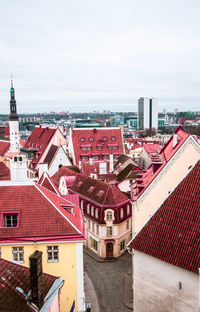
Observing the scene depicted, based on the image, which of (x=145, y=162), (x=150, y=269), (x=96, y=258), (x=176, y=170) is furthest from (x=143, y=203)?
(x=145, y=162)

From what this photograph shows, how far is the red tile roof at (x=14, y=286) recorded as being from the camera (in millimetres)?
12781

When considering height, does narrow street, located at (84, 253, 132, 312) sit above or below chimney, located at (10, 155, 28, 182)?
below

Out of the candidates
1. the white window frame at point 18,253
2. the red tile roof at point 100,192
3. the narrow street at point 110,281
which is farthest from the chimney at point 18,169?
the red tile roof at point 100,192

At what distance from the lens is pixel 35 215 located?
2238 centimetres

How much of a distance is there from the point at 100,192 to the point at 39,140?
124 ft

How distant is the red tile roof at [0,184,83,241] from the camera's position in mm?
21672

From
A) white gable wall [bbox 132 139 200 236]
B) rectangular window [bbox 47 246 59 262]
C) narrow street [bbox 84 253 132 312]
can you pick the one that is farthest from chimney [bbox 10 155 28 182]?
narrow street [bbox 84 253 132 312]

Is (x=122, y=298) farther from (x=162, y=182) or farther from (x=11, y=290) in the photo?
(x=11, y=290)

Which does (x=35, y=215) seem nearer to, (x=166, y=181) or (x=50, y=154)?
(x=166, y=181)

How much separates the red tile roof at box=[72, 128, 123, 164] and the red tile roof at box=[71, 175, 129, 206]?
23.4m

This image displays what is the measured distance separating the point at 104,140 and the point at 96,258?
36.2m

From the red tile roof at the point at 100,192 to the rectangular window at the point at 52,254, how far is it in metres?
14.7

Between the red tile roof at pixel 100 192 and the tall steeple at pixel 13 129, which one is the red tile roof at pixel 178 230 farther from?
the tall steeple at pixel 13 129

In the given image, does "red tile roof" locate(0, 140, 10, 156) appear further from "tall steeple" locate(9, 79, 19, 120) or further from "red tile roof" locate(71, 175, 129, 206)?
"red tile roof" locate(71, 175, 129, 206)
